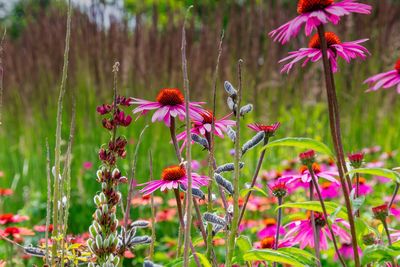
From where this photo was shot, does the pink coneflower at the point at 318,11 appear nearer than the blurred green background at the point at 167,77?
Yes

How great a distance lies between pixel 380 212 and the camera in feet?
3.35

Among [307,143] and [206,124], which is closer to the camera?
[307,143]

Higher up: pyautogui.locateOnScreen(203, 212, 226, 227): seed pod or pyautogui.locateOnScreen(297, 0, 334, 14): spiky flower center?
pyautogui.locateOnScreen(297, 0, 334, 14): spiky flower center

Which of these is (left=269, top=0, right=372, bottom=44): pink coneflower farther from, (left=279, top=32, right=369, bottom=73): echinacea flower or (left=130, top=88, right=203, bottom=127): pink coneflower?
(left=130, top=88, right=203, bottom=127): pink coneflower

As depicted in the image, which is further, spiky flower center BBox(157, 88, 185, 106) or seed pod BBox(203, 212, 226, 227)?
spiky flower center BBox(157, 88, 185, 106)

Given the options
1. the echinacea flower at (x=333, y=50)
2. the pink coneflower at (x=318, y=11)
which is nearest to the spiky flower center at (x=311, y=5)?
the pink coneflower at (x=318, y=11)

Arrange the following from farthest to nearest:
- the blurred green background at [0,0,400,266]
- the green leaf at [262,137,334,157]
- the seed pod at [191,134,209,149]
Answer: the blurred green background at [0,0,400,266]
the seed pod at [191,134,209,149]
the green leaf at [262,137,334,157]

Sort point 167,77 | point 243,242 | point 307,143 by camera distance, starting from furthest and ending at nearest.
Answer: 1. point 167,77
2. point 243,242
3. point 307,143

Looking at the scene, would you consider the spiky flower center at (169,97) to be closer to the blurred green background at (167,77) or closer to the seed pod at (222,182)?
the seed pod at (222,182)

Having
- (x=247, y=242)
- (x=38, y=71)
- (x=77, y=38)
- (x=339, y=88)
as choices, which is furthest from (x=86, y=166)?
(x=247, y=242)

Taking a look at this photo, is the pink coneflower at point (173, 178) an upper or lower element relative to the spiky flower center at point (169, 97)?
lower

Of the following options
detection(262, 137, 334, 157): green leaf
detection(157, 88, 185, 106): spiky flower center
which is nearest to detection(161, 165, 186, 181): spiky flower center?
detection(157, 88, 185, 106): spiky flower center

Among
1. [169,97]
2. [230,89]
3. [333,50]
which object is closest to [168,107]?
[169,97]

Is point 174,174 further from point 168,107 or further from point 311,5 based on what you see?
point 311,5
